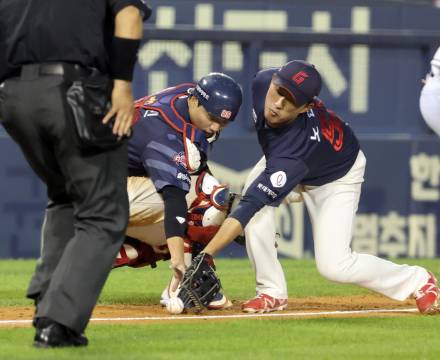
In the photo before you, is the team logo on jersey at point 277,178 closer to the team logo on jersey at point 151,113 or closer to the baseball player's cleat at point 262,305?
the baseball player's cleat at point 262,305

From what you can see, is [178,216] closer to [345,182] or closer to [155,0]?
[345,182]

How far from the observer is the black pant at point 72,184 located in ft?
18.9

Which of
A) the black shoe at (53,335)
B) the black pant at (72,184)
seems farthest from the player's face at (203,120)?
the black shoe at (53,335)

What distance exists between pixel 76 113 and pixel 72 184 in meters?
0.36

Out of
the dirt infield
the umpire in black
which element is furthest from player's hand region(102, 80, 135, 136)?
the dirt infield

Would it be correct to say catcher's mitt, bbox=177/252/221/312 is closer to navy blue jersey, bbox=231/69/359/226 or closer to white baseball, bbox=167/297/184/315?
white baseball, bbox=167/297/184/315

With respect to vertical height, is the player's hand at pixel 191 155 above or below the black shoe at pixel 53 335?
above

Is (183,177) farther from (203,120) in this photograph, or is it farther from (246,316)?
(246,316)

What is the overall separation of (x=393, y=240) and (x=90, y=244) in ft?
26.1

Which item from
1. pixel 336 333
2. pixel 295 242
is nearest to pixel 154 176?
pixel 336 333

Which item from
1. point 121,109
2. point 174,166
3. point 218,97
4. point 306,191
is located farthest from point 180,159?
point 121,109

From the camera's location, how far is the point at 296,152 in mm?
7754

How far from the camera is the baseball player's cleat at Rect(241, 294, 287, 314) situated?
26.1 ft

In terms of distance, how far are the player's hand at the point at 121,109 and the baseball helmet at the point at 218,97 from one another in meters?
1.99
